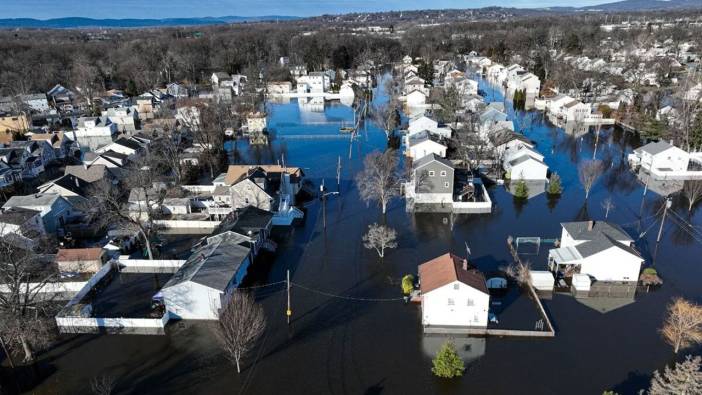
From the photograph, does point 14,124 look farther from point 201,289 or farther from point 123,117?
point 201,289

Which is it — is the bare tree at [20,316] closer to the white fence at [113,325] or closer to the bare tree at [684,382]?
the white fence at [113,325]

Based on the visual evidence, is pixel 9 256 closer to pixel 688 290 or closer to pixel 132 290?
pixel 132 290

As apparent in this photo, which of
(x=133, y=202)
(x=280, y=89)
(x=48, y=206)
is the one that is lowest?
(x=133, y=202)

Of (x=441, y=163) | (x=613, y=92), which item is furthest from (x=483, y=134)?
(x=613, y=92)

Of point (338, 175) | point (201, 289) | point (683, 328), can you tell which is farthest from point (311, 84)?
point (683, 328)

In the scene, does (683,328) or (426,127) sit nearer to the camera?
(683,328)

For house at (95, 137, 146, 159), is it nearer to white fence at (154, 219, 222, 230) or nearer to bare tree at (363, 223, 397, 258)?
white fence at (154, 219, 222, 230)
